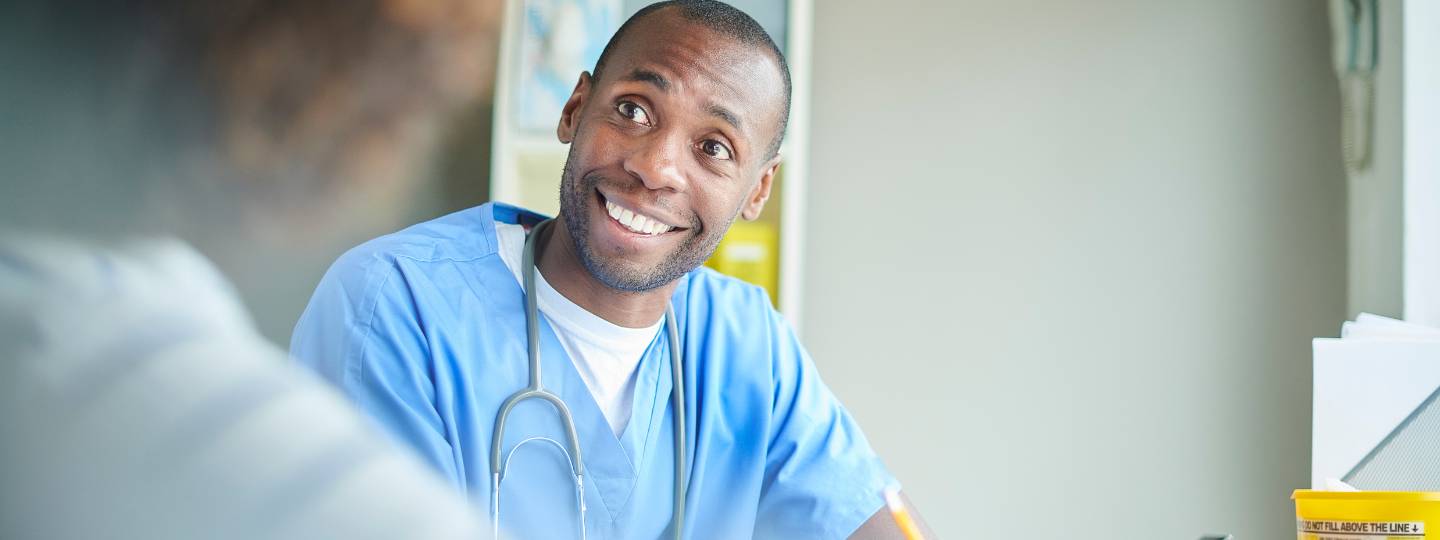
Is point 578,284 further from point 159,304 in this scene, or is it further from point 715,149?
point 159,304

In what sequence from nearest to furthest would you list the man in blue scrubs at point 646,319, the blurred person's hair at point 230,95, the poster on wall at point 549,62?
the blurred person's hair at point 230,95, the man in blue scrubs at point 646,319, the poster on wall at point 549,62

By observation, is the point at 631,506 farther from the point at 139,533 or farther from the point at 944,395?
the point at 944,395

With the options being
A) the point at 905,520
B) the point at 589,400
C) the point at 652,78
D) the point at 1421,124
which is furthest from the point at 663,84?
the point at 1421,124

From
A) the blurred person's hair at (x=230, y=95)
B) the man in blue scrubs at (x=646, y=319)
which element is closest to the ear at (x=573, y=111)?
the man in blue scrubs at (x=646, y=319)

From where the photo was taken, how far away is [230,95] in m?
0.59

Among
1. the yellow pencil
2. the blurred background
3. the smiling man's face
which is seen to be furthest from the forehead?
the blurred background

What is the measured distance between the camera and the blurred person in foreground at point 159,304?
182mm

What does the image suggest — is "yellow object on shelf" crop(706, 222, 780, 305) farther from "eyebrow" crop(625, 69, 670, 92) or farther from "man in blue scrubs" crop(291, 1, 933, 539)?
"eyebrow" crop(625, 69, 670, 92)

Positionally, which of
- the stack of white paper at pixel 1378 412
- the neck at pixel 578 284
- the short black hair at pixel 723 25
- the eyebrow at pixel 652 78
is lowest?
the stack of white paper at pixel 1378 412

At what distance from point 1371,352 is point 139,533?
1087 mm

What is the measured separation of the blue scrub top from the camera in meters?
0.90

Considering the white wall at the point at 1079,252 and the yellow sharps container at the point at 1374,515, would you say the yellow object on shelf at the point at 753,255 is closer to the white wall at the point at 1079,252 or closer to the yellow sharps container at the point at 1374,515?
the white wall at the point at 1079,252

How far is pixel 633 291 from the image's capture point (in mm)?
1098

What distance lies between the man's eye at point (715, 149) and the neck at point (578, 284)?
15 centimetres
